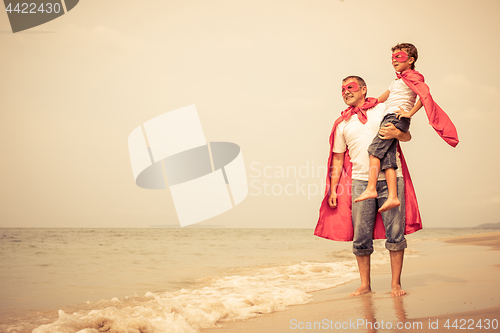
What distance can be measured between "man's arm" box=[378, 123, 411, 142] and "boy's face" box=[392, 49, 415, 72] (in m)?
0.45

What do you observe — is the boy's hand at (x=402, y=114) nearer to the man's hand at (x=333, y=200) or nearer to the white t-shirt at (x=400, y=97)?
the white t-shirt at (x=400, y=97)

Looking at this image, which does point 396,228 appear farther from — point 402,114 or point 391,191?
point 402,114

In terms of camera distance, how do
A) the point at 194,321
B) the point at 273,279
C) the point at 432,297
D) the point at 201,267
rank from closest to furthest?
the point at 432,297 < the point at 194,321 < the point at 273,279 < the point at 201,267

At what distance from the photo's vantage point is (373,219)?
288 centimetres

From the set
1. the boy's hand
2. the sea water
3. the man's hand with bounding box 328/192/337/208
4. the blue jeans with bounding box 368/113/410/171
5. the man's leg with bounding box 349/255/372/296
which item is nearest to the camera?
the boy's hand

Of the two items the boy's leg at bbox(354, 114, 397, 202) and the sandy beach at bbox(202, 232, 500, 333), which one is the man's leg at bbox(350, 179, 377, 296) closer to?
the boy's leg at bbox(354, 114, 397, 202)

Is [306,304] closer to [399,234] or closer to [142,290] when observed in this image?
[399,234]

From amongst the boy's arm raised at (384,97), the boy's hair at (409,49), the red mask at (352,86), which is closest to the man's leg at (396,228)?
the boy's arm raised at (384,97)

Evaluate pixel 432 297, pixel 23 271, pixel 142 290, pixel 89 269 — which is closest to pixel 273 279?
pixel 142 290

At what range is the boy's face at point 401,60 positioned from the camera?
2576 mm

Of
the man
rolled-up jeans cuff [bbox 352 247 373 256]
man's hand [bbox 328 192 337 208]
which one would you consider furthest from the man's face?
rolled-up jeans cuff [bbox 352 247 373 256]

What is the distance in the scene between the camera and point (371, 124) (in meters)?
2.89

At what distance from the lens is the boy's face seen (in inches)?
101

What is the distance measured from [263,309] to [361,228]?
111 cm
